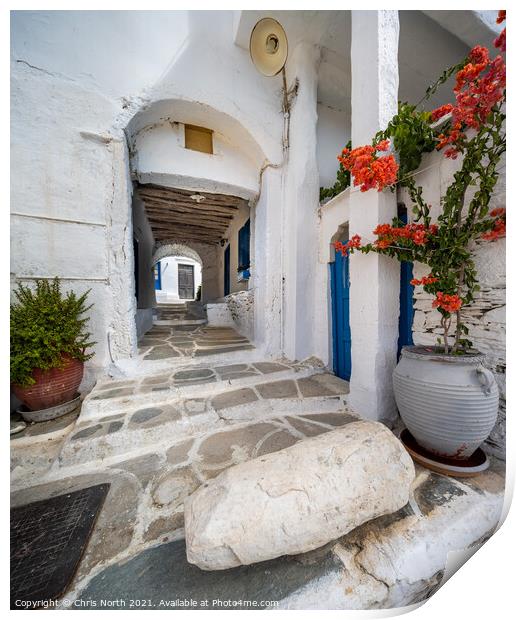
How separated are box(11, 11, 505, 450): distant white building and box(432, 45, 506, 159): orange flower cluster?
29.4 inches

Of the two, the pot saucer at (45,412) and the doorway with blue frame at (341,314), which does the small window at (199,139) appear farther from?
the pot saucer at (45,412)

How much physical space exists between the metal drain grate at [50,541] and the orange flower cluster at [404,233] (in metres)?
2.95

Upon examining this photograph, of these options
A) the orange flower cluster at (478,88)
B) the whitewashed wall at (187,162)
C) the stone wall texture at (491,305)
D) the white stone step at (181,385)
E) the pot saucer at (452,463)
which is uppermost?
the whitewashed wall at (187,162)

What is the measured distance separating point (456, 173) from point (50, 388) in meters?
4.30

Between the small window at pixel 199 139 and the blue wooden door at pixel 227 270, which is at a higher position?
the small window at pixel 199 139

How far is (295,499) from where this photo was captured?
1.11 metres

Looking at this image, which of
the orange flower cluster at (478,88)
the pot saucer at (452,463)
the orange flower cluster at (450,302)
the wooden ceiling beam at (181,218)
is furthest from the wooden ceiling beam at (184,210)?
the pot saucer at (452,463)

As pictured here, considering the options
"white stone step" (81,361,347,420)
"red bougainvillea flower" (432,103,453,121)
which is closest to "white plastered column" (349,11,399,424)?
"red bougainvillea flower" (432,103,453,121)

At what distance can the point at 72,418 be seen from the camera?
7.98 feet

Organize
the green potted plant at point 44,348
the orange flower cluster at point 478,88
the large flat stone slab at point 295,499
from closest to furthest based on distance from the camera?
1. the large flat stone slab at point 295,499
2. the orange flower cluster at point 478,88
3. the green potted plant at point 44,348

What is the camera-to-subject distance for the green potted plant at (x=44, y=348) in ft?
7.24

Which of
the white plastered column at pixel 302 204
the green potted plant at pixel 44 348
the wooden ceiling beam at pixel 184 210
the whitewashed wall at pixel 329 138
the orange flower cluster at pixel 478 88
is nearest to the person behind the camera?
the orange flower cluster at pixel 478 88

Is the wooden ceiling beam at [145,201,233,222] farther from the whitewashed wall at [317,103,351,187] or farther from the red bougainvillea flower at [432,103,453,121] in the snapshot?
the red bougainvillea flower at [432,103,453,121]

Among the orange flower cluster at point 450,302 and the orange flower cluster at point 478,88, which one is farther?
the orange flower cluster at point 450,302
